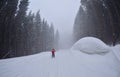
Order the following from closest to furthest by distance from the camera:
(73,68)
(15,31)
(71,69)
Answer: (71,69) → (73,68) → (15,31)

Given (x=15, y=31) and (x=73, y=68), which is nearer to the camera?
(x=73, y=68)

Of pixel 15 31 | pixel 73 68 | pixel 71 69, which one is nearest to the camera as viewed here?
pixel 71 69

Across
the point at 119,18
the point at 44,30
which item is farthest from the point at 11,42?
the point at 119,18

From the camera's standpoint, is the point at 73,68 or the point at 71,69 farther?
the point at 73,68

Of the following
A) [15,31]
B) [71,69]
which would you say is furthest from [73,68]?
[15,31]

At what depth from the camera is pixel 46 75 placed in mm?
3873

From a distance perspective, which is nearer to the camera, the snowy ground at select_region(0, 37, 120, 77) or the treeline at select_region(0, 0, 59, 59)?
the snowy ground at select_region(0, 37, 120, 77)

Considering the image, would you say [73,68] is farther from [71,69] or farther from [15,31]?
[15,31]

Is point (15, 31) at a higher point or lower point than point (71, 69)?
higher

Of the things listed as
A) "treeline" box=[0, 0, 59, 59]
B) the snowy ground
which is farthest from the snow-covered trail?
"treeline" box=[0, 0, 59, 59]

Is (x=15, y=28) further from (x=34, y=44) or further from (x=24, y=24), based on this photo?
(x=34, y=44)

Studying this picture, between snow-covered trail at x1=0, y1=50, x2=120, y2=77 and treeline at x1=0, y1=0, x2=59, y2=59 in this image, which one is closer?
snow-covered trail at x1=0, y1=50, x2=120, y2=77

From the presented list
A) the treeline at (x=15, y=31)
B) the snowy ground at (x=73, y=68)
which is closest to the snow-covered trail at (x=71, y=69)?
the snowy ground at (x=73, y=68)

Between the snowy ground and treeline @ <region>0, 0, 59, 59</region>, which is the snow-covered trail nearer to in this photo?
the snowy ground
